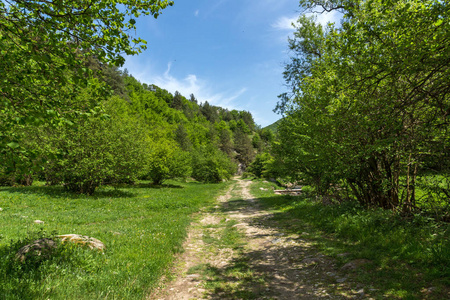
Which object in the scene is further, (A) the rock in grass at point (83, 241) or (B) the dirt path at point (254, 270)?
(A) the rock in grass at point (83, 241)

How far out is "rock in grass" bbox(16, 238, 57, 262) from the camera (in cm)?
579

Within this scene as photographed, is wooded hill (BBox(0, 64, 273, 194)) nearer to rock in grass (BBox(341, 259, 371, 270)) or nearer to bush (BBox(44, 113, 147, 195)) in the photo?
bush (BBox(44, 113, 147, 195))

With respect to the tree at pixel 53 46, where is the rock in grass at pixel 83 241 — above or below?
below

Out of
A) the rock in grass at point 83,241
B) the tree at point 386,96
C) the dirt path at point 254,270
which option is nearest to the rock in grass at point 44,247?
the rock in grass at point 83,241

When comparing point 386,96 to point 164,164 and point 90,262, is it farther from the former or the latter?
point 164,164

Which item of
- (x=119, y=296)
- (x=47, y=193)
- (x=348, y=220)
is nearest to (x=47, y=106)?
(x=119, y=296)

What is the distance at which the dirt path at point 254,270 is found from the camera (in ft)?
19.1

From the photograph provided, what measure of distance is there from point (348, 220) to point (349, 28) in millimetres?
7769

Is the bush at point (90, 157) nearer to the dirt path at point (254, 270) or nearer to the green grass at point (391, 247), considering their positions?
the dirt path at point (254, 270)

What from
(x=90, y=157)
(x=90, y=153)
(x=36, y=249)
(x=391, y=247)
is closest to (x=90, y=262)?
(x=36, y=249)

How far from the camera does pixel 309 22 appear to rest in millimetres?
20562

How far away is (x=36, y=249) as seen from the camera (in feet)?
19.8

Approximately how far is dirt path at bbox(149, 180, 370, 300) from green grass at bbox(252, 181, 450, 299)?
0.64 meters

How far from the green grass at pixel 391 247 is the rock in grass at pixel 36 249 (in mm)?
8126
